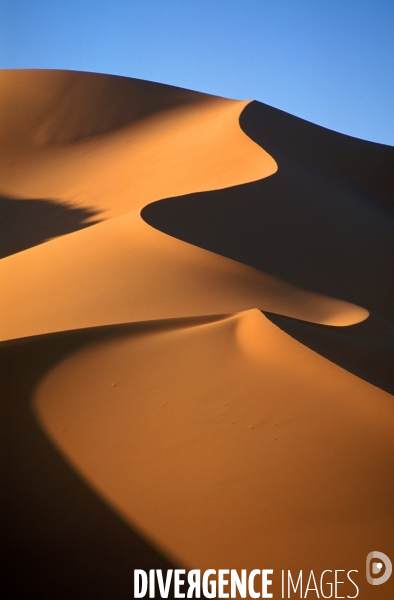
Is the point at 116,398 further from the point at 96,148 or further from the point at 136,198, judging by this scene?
the point at 96,148

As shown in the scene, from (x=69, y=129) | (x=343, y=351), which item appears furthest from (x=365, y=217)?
(x=69, y=129)

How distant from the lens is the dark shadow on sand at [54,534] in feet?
10.1

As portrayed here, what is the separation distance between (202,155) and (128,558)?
9.59 m

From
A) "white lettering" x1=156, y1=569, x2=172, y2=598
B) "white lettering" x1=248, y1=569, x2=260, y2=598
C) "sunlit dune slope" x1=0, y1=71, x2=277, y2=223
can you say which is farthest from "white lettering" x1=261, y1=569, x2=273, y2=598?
"sunlit dune slope" x1=0, y1=71, x2=277, y2=223

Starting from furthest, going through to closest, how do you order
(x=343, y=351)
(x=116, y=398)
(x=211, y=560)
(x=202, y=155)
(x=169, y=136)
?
(x=169, y=136) < (x=202, y=155) < (x=343, y=351) < (x=116, y=398) < (x=211, y=560)

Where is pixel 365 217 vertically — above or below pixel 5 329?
Answer: above

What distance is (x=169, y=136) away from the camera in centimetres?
1424

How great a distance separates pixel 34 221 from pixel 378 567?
9760mm

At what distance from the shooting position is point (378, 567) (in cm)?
319

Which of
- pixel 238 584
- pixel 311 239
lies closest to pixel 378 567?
pixel 238 584

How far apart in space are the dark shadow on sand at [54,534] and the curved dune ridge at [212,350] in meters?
0.03

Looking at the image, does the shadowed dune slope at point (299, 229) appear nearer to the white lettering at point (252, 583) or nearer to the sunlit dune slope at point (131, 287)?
the sunlit dune slope at point (131, 287)

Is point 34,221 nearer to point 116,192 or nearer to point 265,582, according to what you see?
point 116,192

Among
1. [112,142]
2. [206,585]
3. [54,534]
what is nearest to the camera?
[206,585]
